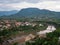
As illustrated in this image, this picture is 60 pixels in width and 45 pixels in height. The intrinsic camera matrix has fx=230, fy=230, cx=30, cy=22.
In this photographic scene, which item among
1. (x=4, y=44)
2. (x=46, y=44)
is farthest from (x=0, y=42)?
(x=46, y=44)

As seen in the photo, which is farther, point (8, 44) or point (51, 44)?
point (8, 44)

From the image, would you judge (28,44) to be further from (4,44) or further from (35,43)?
(4,44)

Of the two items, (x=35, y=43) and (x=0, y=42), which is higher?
(x=35, y=43)

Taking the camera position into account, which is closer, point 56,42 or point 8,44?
point 56,42

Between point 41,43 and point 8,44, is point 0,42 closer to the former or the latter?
point 8,44

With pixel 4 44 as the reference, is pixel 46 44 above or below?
above

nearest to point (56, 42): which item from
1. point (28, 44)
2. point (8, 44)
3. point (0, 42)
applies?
point (28, 44)

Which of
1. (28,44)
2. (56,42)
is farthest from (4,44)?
(56,42)

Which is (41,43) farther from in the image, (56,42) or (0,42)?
(0,42)
